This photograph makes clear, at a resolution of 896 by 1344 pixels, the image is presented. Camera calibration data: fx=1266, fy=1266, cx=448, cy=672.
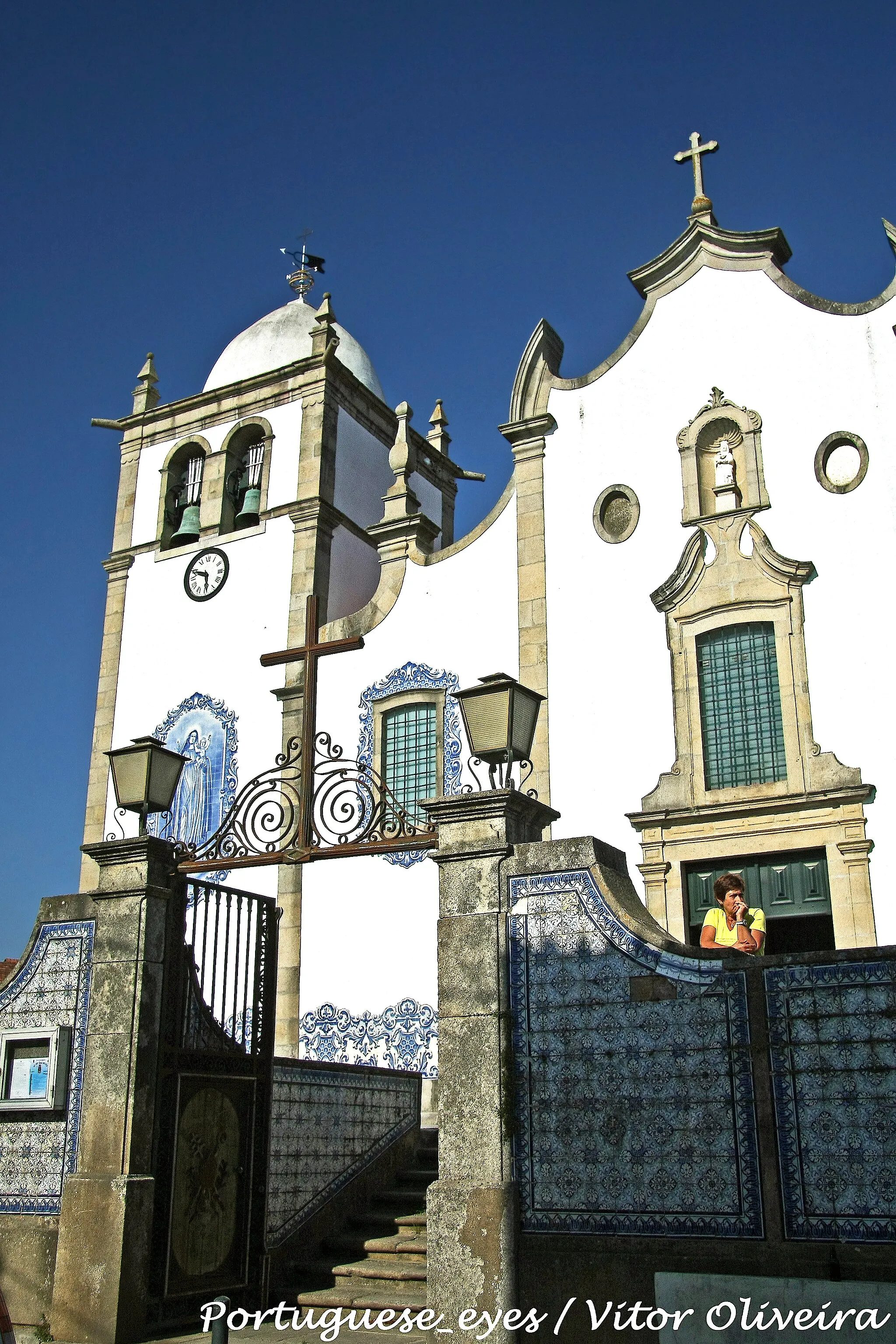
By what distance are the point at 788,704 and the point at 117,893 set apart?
6.22 metres

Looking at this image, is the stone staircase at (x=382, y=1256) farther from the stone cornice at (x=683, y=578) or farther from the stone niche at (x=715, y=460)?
the stone niche at (x=715, y=460)

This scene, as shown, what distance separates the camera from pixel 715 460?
12.4 m

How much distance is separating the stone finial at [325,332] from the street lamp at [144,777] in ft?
29.6

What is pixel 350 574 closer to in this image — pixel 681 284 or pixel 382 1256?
pixel 681 284

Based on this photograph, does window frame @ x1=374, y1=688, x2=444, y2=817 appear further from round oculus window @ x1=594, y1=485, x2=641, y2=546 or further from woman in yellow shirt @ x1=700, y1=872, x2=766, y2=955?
woman in yellow shirt @ x1=700, y1=872, x2=766, y2=955

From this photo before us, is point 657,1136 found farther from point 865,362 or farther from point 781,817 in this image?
point 865,362

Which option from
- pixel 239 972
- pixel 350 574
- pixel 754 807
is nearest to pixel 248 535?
pixel 350 574

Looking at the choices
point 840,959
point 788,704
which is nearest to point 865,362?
point 788,704

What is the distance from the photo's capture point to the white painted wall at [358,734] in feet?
41.7

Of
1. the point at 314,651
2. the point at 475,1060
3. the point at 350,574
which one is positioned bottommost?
the point at 475,1060

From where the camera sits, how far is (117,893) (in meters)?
7.82

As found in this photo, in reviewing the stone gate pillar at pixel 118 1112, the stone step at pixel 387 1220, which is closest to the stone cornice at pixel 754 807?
the stone step at pixel 387 1220

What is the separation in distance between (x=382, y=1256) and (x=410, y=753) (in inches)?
225

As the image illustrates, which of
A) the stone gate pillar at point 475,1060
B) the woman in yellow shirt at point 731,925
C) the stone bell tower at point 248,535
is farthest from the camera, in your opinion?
the stone bell tower at point 248,535
